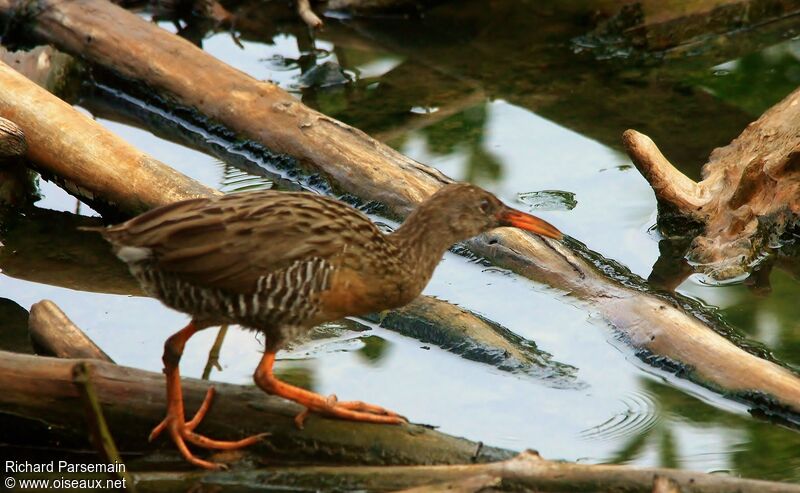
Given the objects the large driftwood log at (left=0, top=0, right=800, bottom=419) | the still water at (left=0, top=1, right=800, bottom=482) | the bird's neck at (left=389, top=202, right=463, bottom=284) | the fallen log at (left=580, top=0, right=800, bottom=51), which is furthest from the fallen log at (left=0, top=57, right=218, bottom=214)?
the fallen log at (left=580, top=0, right=800, bottom=51)

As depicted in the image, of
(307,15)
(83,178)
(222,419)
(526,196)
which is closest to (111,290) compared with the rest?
(83,178)

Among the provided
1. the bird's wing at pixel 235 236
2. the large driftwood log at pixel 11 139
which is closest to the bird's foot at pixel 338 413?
the bird's wing at pixel 235 236

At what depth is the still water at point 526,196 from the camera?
18.1ft

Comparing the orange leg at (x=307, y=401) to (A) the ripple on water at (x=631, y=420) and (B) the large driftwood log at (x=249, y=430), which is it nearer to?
(B) the large driftwood log at (x=249, y=430)

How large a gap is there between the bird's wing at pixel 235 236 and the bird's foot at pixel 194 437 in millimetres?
490

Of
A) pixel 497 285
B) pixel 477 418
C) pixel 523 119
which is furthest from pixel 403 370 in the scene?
pixel 523 119

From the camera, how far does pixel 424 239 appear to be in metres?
5.34

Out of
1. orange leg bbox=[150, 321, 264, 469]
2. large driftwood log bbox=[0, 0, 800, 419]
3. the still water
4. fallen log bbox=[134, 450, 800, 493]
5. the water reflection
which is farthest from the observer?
large driftwood log bbox=[0, 0, 800, 419]

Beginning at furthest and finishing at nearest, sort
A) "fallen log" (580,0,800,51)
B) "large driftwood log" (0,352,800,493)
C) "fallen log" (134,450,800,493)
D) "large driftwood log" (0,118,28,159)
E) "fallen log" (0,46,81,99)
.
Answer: "fallen log" (580,0,800,51) < "fallen log" (0,46,81,99) < "large driftwood log" (0,118,28,159) < "large driftwood log" (0,352,800,493) < "fallen log" (134,450,800,493)

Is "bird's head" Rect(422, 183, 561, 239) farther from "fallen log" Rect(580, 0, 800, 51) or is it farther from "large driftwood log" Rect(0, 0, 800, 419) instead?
"fallen log" Rect(580, 0, 800, 51)

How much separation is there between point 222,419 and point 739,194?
3434 mm

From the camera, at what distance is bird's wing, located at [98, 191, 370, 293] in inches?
189

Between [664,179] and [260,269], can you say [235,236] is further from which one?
[664,179]

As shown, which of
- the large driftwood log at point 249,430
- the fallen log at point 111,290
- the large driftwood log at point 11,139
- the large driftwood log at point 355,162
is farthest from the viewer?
the large driftwood log at point 11,139
